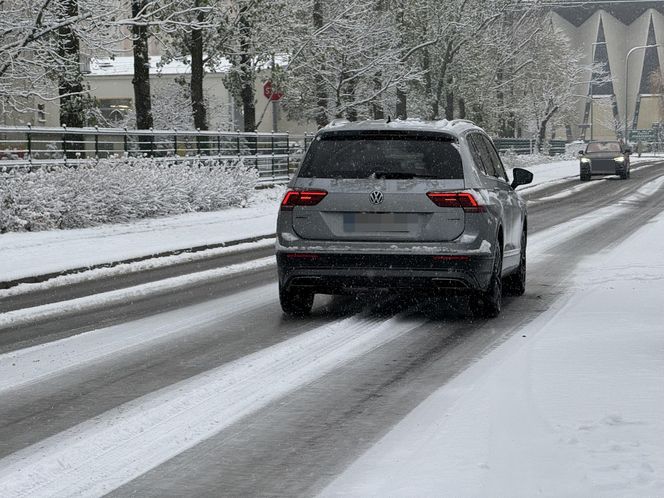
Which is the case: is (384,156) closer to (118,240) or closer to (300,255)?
(300,255)

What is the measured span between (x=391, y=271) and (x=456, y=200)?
2.53 feet

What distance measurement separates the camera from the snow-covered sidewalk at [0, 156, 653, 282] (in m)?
15.2

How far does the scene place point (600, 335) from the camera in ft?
29.7

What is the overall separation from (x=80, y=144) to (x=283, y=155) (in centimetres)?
1425

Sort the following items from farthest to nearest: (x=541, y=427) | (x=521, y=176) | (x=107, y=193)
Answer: (x=107, y=193) < (x=521, y=176) < (x=541, y=427)

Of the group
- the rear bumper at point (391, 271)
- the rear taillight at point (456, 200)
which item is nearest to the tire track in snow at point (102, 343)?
the rear bumper at point (391, 271)

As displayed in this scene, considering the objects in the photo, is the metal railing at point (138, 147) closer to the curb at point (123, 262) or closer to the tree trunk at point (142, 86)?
the tree trunk at point (142, 86)

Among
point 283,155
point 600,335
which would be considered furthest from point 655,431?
point 283,155

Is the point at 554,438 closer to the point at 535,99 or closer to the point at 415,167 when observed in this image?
the point at 415,167

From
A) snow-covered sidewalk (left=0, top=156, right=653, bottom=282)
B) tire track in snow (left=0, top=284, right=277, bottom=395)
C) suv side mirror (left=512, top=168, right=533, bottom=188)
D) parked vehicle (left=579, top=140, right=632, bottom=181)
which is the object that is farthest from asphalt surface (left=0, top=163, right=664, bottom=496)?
parked vehicle (left=579, top=140, right=632, bottom=181)

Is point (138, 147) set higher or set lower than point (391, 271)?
higher

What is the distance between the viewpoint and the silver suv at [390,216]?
31.8 feet

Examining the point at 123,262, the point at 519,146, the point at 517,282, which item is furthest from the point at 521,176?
the point at 519,146

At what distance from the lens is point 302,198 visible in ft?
32.7
